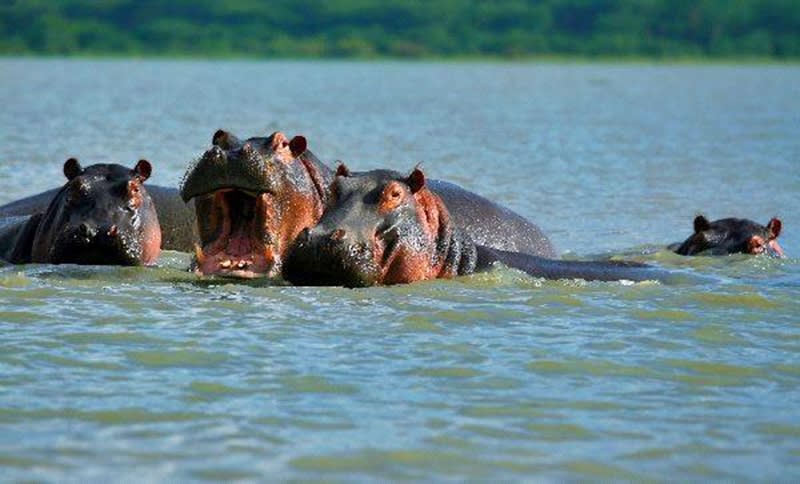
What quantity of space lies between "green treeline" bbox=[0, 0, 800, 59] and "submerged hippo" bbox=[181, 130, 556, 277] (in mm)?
90164

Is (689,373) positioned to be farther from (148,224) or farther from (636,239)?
(636,239)

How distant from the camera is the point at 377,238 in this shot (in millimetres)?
8648

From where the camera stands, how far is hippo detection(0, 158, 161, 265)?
30.8 ft

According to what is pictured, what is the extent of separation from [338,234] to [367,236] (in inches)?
6.4

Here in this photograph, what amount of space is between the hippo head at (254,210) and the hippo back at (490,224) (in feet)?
4.09

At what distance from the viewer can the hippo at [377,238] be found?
28.2 ft

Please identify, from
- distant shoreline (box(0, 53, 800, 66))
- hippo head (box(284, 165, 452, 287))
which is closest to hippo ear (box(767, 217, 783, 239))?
hippo head (box(284, 165, 452, 287))

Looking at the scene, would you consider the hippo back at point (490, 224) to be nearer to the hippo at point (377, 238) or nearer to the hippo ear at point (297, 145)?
the hippo at point (377, 238)

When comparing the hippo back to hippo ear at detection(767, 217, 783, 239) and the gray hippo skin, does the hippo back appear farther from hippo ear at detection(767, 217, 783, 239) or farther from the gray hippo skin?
the gray hippo skin

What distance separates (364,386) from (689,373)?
51.2 inches

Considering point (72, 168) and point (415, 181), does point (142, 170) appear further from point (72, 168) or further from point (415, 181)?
point (415, 181)

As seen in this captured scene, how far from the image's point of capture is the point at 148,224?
31.7 ft

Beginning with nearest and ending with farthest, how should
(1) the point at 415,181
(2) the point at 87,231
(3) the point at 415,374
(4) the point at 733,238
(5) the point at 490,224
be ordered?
(3) the point at 415,374, (1) the point at 415,181, (2) the point at 87,231, (5) the point at 490,224, (4) the point at 733,238

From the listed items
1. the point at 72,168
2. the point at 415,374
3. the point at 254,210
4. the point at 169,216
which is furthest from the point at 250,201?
the point at 415,374
